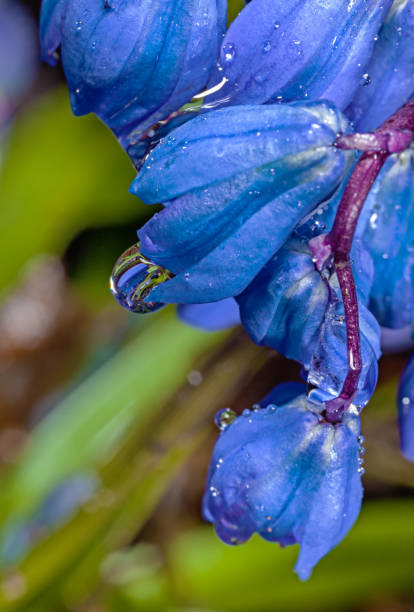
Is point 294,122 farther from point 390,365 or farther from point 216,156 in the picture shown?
point 390,365

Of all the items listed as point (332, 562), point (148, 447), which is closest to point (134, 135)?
point (148, 447)

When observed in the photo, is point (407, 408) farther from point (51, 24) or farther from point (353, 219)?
point (51, 24)

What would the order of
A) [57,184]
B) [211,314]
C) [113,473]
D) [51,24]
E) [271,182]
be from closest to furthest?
[271,182] → [51,24] → [211,314] → [113,473] → [57,184]

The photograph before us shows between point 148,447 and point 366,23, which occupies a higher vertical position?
point 366,23

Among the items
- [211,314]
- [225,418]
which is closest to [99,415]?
[211,314]

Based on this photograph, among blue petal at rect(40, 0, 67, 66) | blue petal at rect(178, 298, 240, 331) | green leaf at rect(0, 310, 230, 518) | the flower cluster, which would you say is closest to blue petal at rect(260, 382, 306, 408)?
the flower cluster
